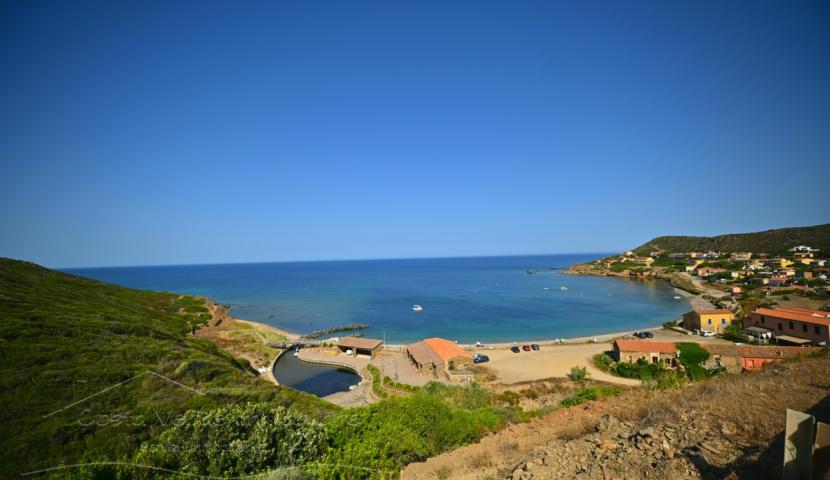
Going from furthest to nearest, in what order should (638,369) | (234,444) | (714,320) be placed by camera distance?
(714,320) < (638,369) < (234,444)

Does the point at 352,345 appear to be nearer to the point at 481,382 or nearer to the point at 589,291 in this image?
the point at 481,382

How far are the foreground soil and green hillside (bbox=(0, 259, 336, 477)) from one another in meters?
8.14

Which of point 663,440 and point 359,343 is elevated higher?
point 663,440

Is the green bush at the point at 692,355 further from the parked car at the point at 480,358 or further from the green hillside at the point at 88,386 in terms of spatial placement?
the green hillside at the point at 88,386

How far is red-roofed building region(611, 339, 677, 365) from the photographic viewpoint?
93.6 feet

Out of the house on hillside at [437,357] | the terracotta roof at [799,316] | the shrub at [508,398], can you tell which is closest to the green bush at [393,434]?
the shrub at [508,398]

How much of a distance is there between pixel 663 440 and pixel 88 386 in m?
17.3

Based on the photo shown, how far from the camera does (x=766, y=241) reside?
116 meters

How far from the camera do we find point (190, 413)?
9.05m

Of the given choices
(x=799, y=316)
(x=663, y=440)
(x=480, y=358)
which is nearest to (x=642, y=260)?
(x=799, y=316)

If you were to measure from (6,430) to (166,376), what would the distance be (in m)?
4.74

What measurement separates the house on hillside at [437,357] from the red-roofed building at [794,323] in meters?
30.6

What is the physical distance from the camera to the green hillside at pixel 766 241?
350ft

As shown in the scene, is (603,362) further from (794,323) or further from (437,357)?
(794,323)
